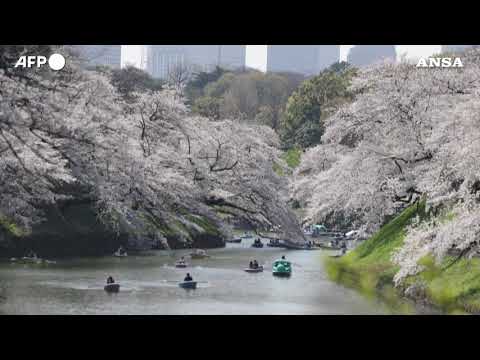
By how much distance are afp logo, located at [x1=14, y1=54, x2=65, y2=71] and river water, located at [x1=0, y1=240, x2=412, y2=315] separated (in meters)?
6.63

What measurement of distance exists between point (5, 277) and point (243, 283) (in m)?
7.64

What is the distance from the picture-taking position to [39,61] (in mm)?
17547

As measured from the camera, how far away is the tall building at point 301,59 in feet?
227

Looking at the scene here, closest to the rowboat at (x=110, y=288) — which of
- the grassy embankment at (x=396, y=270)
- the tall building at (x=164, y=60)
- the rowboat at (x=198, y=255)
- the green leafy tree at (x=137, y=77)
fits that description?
the grassy embankment at (x=396, y=270)

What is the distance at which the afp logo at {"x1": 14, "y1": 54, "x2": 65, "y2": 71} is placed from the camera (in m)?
17.2

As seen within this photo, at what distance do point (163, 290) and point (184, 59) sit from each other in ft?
185

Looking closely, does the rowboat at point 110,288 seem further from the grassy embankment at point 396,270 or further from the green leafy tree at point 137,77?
the green leafy tree at point 137,77

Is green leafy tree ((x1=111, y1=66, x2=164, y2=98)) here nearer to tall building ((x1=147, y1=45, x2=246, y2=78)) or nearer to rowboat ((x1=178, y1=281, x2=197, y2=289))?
tall building ((x1=147, y1=45, x2=246, y2=78))

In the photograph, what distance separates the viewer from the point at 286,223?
4134 centimetres

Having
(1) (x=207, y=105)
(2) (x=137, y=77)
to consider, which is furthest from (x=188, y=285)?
(1) (x=207, y=105)

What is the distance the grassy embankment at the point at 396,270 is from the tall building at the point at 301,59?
33.7 metres

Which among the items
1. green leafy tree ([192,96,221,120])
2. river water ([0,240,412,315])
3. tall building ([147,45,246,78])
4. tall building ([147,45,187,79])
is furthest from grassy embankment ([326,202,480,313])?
tall building ([147,45,187,79])
